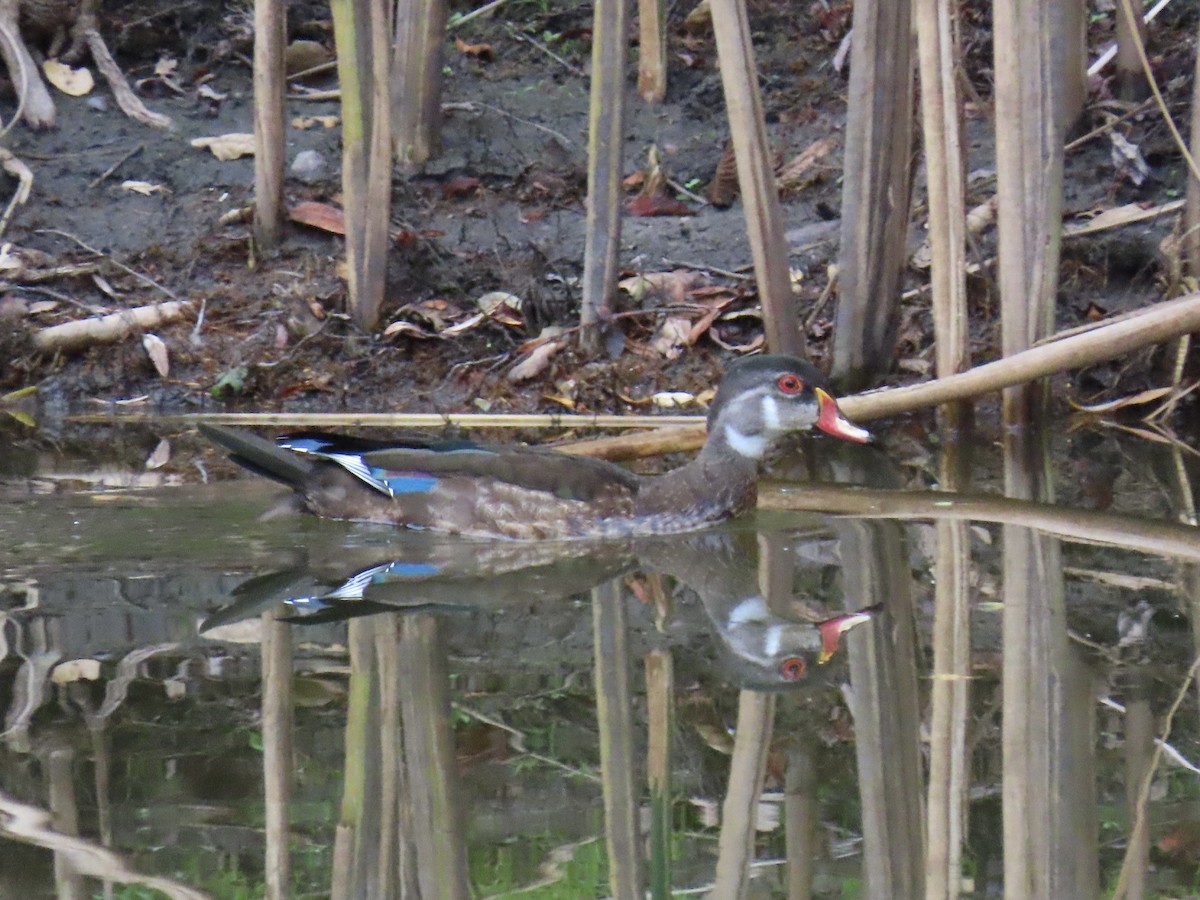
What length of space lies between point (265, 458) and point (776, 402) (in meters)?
1.91

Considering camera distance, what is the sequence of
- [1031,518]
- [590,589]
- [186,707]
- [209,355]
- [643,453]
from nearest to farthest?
[186,707]
[590,589]
[1031,518]
[643,453]
[209,355]

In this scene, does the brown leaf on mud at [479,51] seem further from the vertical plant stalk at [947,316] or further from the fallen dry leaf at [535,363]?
the vertical plant stalk at [947,316]

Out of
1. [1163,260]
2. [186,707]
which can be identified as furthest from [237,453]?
[1163,260]

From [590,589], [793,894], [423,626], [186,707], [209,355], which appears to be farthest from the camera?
[209,355]

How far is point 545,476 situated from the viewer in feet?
21.2

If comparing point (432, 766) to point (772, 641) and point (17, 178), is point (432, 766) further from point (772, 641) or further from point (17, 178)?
point (17, 178)

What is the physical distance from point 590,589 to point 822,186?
5393 mm

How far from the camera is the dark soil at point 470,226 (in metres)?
9.20

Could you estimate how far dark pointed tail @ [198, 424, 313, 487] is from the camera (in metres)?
6.60

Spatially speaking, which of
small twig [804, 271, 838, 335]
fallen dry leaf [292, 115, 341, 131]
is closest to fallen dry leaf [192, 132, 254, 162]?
fallen dry leaf [292, 115, 341, 131]

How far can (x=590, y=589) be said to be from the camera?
18.8 feet

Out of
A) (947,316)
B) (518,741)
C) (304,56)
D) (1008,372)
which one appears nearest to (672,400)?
(947,316)

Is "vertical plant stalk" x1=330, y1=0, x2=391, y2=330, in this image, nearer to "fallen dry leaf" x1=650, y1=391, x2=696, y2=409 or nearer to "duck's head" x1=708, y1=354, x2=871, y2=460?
"fallen dry leaf" x1=650, y1=391, x2=696, y2=409

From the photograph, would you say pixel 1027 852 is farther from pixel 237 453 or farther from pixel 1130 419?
pixel 1130 419
